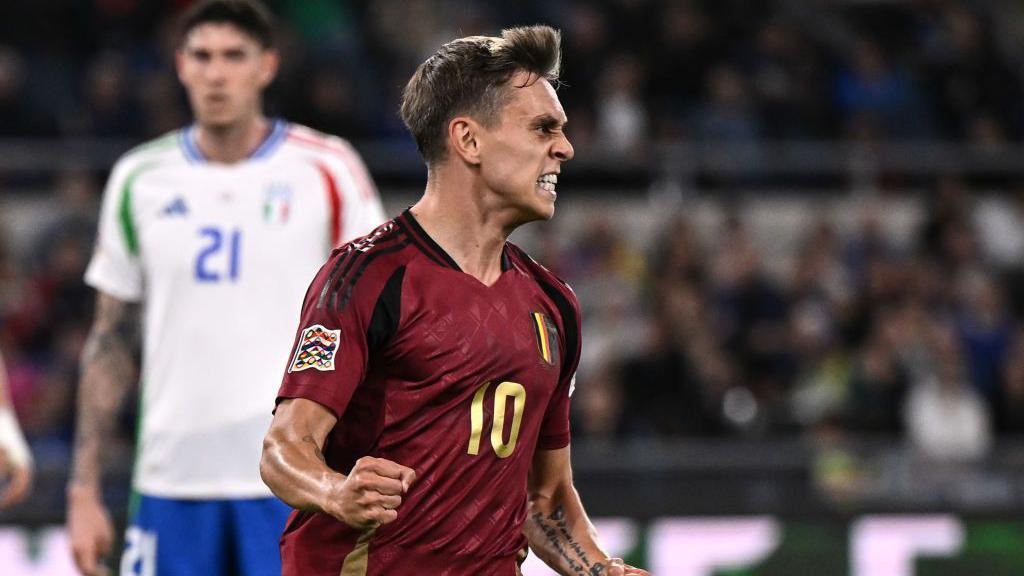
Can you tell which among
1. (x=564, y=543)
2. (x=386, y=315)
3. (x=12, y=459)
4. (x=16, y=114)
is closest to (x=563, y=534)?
(x=564, y=543)

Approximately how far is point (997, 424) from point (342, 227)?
6219 mm

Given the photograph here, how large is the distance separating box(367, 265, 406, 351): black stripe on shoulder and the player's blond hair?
359 mm

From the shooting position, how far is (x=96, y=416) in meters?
5.43

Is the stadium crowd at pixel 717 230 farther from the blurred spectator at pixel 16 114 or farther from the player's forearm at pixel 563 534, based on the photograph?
the player's forearm at pixel 563 534

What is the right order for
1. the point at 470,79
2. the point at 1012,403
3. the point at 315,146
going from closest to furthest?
the point at 470,79
the point at 315,146
the point at 1012,403

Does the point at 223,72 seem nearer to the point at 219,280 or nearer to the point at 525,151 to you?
the point at 219,280

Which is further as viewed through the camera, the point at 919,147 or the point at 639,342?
the point at 919,147

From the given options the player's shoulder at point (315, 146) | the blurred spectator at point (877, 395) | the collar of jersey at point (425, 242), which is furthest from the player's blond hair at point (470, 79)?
the blurred spectator at point (877, 395)

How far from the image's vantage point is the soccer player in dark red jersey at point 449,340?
357 centimetres

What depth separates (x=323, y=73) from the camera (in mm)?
11898

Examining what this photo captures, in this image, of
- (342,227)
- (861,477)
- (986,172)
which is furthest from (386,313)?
(986,172)

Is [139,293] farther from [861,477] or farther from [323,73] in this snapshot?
[323,73]

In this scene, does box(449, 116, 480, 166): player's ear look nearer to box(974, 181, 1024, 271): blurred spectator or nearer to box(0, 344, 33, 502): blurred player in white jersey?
box(0, 344, 33, 502): blurred player in white jersey

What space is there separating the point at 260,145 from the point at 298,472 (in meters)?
2.26
